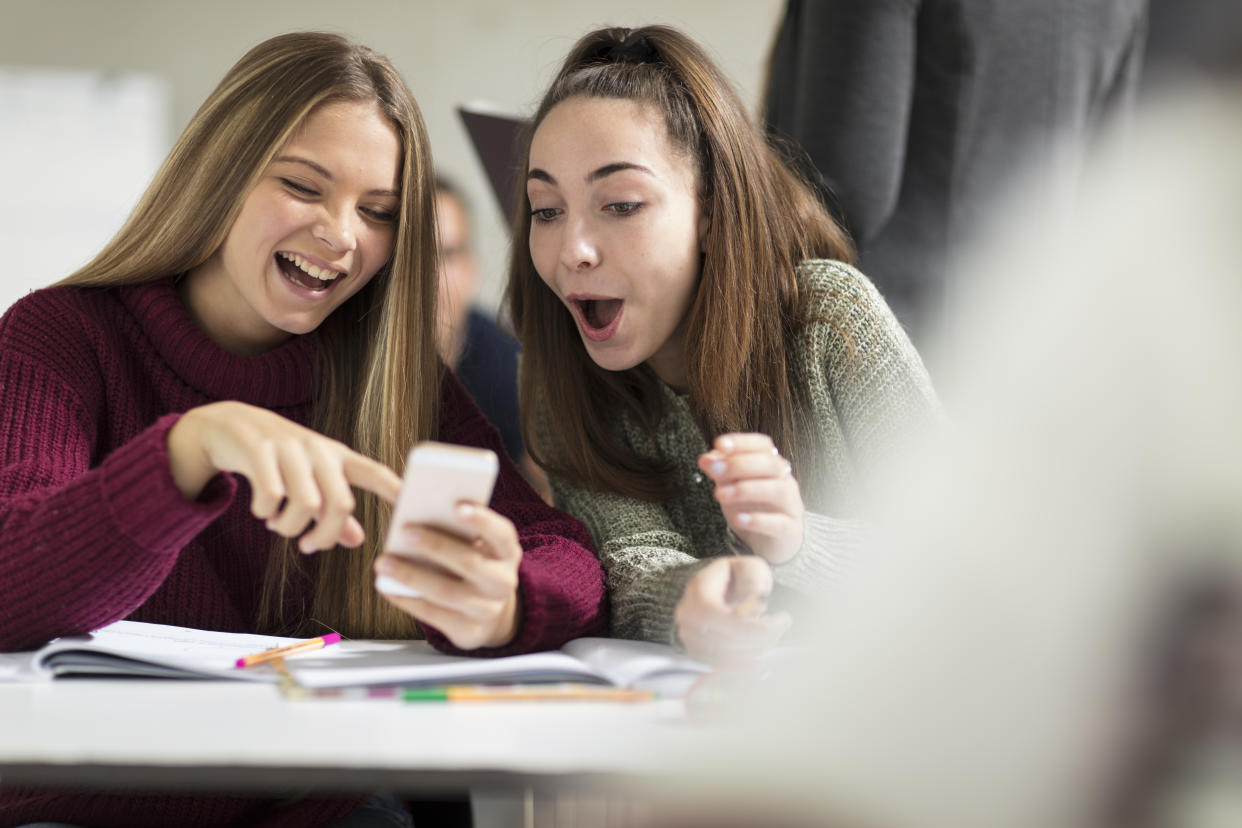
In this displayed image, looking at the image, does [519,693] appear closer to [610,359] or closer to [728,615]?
[728,615]

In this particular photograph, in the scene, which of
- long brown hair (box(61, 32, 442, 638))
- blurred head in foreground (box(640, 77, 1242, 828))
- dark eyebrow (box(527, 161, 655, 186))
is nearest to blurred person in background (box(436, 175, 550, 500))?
long brown hair (box(61, 32, 442, 638))

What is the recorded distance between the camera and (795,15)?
4.66 ft

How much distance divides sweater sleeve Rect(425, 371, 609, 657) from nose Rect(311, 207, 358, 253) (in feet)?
0.60

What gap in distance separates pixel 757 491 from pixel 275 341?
561 mm

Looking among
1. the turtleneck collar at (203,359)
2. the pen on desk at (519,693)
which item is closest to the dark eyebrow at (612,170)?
the turtleneck collar at (203,359)

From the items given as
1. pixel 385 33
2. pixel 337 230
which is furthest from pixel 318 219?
pixel 385 33

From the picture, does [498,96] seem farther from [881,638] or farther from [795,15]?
[881,638]

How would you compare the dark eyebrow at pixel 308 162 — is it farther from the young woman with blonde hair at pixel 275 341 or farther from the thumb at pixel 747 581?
the thumb at pixel 747 581

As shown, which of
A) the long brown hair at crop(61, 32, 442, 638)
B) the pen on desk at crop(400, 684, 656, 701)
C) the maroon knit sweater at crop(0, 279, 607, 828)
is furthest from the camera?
the long brown hair at crop(61, 32, 442, 638)

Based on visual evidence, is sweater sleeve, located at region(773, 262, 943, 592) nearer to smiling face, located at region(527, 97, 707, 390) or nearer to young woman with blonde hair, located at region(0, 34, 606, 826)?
smiling face, located at region(527, 97, 707, 390)

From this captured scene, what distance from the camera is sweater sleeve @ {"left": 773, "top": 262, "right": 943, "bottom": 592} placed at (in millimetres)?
1042

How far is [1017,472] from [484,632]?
39 cm

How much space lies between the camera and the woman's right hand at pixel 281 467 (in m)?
0.67

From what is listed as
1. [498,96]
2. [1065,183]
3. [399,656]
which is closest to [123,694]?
[399,656]
